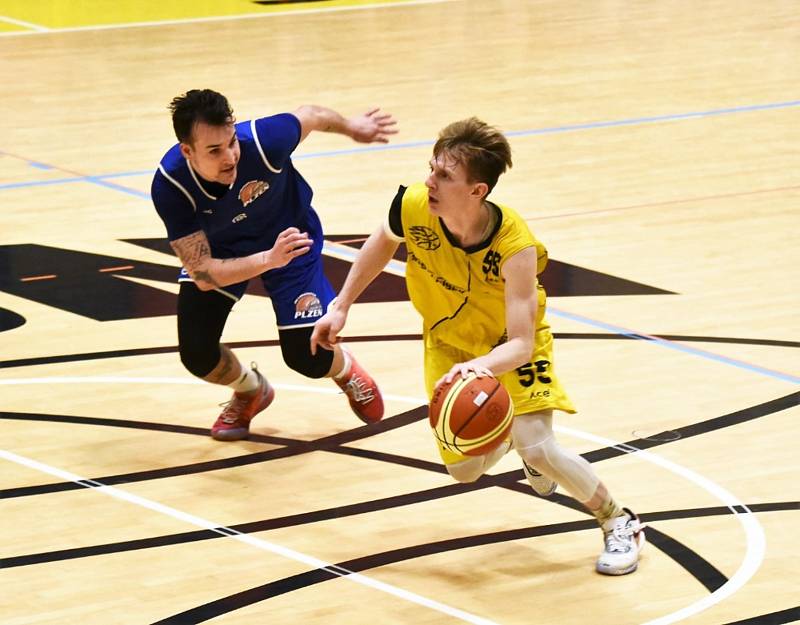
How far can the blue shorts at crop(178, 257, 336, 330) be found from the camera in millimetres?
6688

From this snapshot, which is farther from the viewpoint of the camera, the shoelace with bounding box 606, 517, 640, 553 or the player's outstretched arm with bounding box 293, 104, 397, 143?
the player's outstretched arm with bounding box 293, 104, 397, 143

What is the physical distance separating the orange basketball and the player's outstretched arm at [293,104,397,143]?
5.79ft

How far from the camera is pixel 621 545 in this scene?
17.5 feet

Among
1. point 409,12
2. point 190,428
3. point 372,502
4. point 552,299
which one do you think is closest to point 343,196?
point 552,299

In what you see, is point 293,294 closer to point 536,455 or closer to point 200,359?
point 200,359

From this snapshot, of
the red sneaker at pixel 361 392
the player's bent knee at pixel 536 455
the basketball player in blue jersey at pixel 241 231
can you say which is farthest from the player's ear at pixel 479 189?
the red sneaker at pixel 361 392

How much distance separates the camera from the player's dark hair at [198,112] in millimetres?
6051

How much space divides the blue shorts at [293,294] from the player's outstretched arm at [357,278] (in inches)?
43.3

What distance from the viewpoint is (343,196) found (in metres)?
11.4

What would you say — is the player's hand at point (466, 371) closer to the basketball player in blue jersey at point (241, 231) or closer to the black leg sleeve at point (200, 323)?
the basketball player in blue jersey at point (241, 231)

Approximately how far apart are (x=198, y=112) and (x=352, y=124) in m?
0.77

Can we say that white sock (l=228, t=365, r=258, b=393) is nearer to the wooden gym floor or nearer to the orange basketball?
the wooden gym floor

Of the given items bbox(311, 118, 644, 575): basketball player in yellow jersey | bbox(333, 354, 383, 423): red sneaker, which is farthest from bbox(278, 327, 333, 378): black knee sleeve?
bbox(311, 118, 644, 575): basketball player in yellow jersey

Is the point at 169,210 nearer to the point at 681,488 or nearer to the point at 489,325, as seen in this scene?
the point at 489,325
